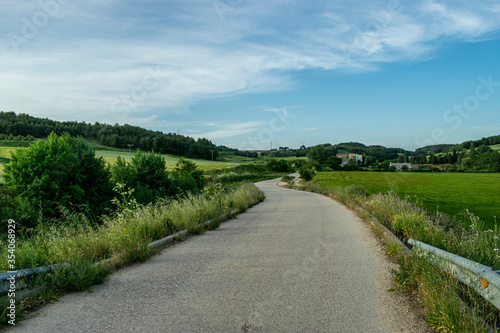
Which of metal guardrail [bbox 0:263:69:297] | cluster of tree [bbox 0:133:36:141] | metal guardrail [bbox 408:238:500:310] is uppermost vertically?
cluster of tree [bbox 0:133:36:141]

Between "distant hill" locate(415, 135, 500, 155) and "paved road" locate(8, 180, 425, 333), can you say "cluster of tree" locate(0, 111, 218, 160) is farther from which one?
"distant hill" locate(415, 135, 500, 155)

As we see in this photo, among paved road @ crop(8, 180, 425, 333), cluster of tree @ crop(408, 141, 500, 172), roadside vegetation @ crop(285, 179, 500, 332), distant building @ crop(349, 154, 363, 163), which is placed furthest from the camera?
distant building @ crop(349, 154, 363, 163)

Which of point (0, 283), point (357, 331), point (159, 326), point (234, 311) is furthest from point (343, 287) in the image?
point (0, 283)

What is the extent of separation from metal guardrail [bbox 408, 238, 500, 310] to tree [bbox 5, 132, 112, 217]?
13979 mm

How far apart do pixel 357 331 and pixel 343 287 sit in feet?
4.31

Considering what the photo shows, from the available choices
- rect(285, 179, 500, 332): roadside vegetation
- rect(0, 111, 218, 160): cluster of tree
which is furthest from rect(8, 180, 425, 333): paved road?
rect(0, 111, 218, 160): cluster of tree

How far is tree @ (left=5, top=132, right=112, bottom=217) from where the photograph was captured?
45.7 feet

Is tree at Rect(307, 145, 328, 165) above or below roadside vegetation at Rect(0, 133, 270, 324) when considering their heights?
above

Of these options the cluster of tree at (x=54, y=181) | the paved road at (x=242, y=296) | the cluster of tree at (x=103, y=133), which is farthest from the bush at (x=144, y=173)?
the cluster of tree at (x=103, y=133)

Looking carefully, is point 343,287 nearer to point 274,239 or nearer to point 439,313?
point 439,313

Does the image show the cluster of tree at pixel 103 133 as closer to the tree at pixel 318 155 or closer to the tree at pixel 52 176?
the tree at pixel 52 176

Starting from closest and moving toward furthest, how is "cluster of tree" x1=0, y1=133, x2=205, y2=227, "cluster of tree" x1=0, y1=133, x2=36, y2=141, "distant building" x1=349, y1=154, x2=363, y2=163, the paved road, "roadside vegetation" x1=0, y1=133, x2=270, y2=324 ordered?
the paved road → "roadside vegetation" x1=0, y1=133, x2=270, y2=324 → "cluster of tree" x1=0, y1=133, x2=205, y2=227 → "cluster of tree" x1=0, y1=133, x2=36, y2=141 → "distant building" x1=349, y1=154, x2=363, y2=163

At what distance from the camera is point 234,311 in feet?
12.0

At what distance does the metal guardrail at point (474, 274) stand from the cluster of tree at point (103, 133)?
206ft
